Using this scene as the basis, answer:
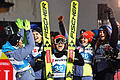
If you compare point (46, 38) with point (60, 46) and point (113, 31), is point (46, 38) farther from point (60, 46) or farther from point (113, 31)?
point (113, 31)

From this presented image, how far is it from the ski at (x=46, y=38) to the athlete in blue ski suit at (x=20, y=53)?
0.23m

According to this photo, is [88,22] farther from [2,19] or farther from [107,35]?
[2,19]

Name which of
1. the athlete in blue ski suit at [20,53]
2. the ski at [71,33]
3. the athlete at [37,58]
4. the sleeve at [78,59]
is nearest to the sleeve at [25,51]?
the athlete in blue ski suit at [20,53]

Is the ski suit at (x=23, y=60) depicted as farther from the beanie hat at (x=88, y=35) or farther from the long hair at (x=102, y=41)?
the long hair at (x=102, y=41)

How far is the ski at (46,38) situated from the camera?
377 cm

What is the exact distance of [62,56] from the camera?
379 centimetres

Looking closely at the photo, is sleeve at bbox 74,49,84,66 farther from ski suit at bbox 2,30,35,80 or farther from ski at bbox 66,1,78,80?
ski suit at bbox 2,30,35,80

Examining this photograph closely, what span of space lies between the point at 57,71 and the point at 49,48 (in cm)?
42

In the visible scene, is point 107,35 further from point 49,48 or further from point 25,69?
point 25,69

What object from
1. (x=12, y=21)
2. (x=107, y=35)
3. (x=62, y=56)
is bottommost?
(x=62, y=56)

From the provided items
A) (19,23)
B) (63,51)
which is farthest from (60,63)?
(19,23)

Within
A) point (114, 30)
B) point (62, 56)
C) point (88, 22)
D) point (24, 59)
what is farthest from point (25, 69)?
point (114, 30)

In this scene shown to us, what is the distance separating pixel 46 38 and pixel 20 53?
1.68 feet

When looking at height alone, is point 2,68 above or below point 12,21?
below
